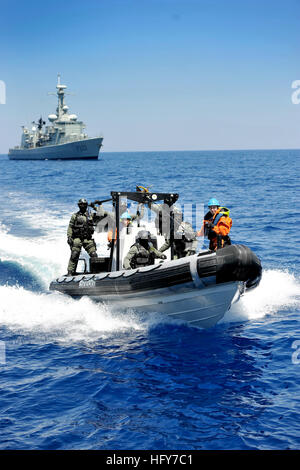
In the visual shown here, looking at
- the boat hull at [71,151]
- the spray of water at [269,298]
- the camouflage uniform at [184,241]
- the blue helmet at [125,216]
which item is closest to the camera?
the camouflage uniform at [184,241]

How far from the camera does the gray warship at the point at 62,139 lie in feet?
294

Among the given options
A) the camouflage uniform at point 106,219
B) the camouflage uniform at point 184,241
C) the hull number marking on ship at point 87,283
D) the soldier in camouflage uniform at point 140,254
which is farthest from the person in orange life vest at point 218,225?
the hull number marking on ship at point 87,283

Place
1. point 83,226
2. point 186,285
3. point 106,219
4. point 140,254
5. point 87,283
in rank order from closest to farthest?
1. point 186,285
2. point 140,254
3. point 87,283
4. point 83,226
5. point 106,219

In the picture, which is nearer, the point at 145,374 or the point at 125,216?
the point at 145,374

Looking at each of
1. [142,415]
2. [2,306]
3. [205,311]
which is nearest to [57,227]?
[2,306]

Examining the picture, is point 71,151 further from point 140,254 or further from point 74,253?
point 140,254

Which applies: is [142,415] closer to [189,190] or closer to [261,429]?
[261,429]

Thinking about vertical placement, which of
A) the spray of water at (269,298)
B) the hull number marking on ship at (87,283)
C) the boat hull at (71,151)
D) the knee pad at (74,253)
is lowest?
the spray of water at (269,298)

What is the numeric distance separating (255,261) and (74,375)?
3195mm

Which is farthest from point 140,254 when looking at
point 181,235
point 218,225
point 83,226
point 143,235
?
point 83,226

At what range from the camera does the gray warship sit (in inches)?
3526

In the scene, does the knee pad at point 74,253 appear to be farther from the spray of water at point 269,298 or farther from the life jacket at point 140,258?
the spray of water at point 269,298

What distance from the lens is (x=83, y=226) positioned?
9.57 metres

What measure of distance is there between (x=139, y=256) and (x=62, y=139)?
8606 cm
